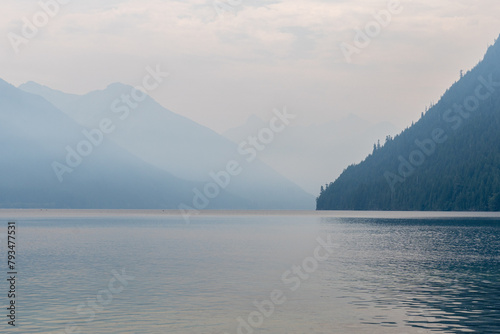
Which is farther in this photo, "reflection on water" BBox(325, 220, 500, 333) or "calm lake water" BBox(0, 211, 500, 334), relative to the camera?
"reflection on water" BBox(325, 220, 500, 333)

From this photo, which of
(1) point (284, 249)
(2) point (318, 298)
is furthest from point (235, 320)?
(1) point (284, 249)

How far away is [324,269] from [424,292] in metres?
21.4

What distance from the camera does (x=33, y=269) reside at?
75562 millimetres

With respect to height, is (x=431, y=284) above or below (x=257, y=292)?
above

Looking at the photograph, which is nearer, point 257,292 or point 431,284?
point 257,292

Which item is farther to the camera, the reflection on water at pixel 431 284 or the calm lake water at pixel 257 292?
the reflection on water at pixel 431 284

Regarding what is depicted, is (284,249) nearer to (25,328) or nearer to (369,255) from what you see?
(369,255)

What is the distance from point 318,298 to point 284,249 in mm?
58199

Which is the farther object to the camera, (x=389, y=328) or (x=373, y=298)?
(x=373, y=298)

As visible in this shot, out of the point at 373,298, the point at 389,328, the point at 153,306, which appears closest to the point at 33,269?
the point at 153,306

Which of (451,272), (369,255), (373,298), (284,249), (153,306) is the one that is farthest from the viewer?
(284,249)

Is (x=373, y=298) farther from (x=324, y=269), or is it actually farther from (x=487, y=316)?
(x=324, y=269)

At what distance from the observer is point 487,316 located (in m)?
44.5

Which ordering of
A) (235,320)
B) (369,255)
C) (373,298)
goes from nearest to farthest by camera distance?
(235,320), (373,298), (369,255)
